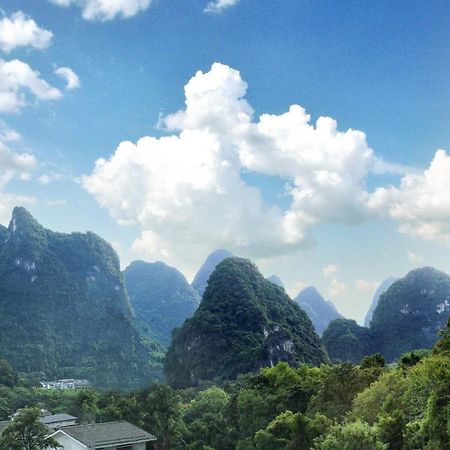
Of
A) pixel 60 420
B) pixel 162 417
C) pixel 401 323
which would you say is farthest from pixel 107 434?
pixel 401 323

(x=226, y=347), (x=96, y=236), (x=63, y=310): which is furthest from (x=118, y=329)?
(x=226, y=347)

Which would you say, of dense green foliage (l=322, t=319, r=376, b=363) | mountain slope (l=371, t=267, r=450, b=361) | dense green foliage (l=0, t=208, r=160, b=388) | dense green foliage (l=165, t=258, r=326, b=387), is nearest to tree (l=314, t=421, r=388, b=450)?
dense green foliage (l=165, t=258, r=326, b=387)

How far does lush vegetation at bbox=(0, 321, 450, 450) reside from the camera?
589 inches

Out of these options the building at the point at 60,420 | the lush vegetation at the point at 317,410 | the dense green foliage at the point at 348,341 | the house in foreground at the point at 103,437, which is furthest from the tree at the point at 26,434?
the dense green foliage at the point at 348,341

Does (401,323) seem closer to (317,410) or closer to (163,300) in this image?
(163,300)

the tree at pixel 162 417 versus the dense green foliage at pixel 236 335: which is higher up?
the dense green foliage at pixel 236 335

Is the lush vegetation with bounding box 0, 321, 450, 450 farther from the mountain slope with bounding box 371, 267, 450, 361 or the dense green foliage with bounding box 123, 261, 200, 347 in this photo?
the dense green foliage with bounding box 123, 261, 200, 347

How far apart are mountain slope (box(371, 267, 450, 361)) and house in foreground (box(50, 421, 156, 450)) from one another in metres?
93.1

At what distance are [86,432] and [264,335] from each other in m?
57.2

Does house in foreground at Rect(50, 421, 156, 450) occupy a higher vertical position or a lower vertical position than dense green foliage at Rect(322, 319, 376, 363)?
lower

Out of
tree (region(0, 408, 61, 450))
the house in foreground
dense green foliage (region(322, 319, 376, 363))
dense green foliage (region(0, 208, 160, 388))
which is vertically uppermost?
dense green foliage (region(0, 208, 160, 388))

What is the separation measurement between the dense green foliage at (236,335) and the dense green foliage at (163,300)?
7855 cm

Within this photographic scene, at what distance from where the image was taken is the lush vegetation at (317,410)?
14969mm

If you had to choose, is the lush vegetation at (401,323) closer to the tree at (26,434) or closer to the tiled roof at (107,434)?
the tiled roof at (107,434)
